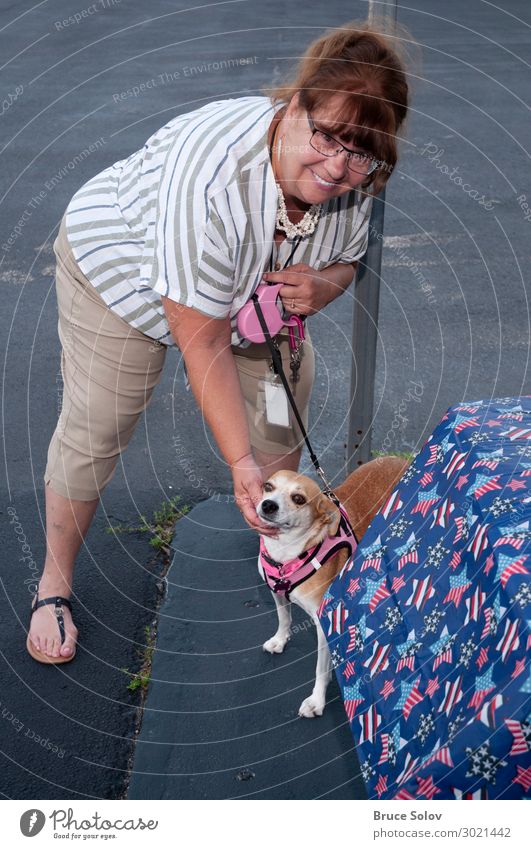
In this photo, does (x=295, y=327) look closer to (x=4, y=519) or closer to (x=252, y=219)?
(x=252, y=219)

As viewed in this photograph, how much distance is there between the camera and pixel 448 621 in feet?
7.29

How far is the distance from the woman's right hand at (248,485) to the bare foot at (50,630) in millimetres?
1088

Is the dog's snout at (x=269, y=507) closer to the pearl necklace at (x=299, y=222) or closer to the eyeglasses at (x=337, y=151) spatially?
the pearl necklace at (x=299, y=222)

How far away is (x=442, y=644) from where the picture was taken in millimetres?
2197

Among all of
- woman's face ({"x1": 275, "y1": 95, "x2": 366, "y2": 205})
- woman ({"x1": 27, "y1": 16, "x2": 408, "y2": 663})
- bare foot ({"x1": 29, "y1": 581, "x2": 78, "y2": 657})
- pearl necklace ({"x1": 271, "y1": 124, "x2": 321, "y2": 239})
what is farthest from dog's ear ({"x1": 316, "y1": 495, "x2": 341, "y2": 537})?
bare foot ({"x1": 29, "y1": 581, "x2": 78, "y2": 657})

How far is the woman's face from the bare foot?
1.92m

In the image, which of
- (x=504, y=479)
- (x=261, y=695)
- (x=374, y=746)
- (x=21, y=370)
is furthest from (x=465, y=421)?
(x=21, y=370)

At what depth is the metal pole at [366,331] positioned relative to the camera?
3594mm

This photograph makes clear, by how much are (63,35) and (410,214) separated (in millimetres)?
7298

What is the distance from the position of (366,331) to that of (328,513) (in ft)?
3.37

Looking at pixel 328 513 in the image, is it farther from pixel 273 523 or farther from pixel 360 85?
pixel 360 85

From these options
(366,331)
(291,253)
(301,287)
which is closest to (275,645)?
(366,331)

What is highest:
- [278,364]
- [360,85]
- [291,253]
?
[360,85]

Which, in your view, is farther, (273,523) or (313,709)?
(313,709)
